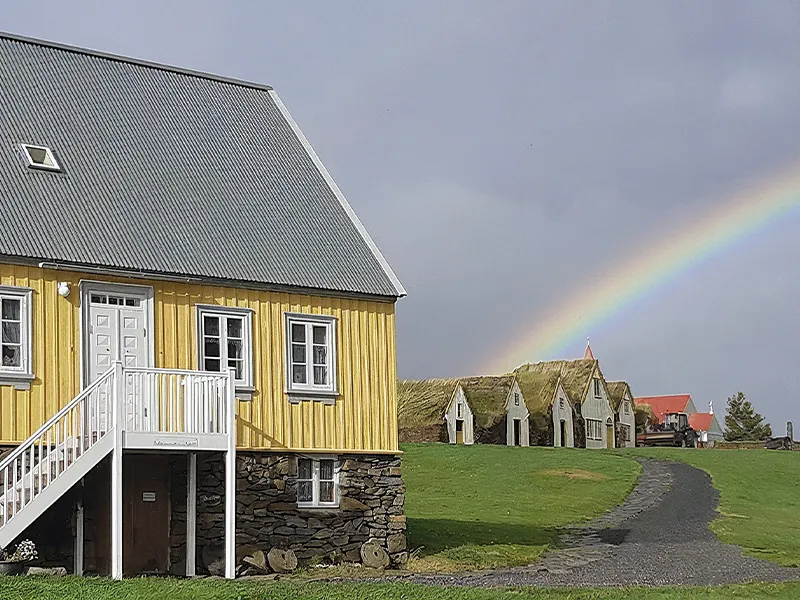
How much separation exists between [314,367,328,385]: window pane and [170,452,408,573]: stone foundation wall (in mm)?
1576

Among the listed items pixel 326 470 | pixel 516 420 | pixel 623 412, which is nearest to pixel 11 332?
pixel 326 470

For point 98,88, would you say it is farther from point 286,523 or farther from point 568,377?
point 568,377

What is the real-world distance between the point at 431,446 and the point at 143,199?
31001mm

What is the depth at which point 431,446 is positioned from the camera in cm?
5538

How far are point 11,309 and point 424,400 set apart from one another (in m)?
44.7

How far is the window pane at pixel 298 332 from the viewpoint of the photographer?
26.4m

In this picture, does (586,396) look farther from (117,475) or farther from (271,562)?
(117,475)

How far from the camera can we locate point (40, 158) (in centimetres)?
2539

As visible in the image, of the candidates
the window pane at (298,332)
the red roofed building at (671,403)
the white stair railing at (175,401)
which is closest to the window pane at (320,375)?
the window pane at (298,332)

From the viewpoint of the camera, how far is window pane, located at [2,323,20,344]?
22.6 m

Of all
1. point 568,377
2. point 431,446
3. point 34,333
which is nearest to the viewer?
point 34,333

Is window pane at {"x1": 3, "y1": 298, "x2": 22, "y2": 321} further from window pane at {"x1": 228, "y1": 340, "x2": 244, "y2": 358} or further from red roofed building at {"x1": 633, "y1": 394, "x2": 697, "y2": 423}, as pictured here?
red roofed building at {"x1": 633, "y1": 394, "x2": 697, "y2": 423}

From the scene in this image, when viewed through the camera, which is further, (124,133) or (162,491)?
(124,133)

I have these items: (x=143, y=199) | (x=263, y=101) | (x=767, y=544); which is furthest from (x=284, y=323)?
(x=767, y=544)
